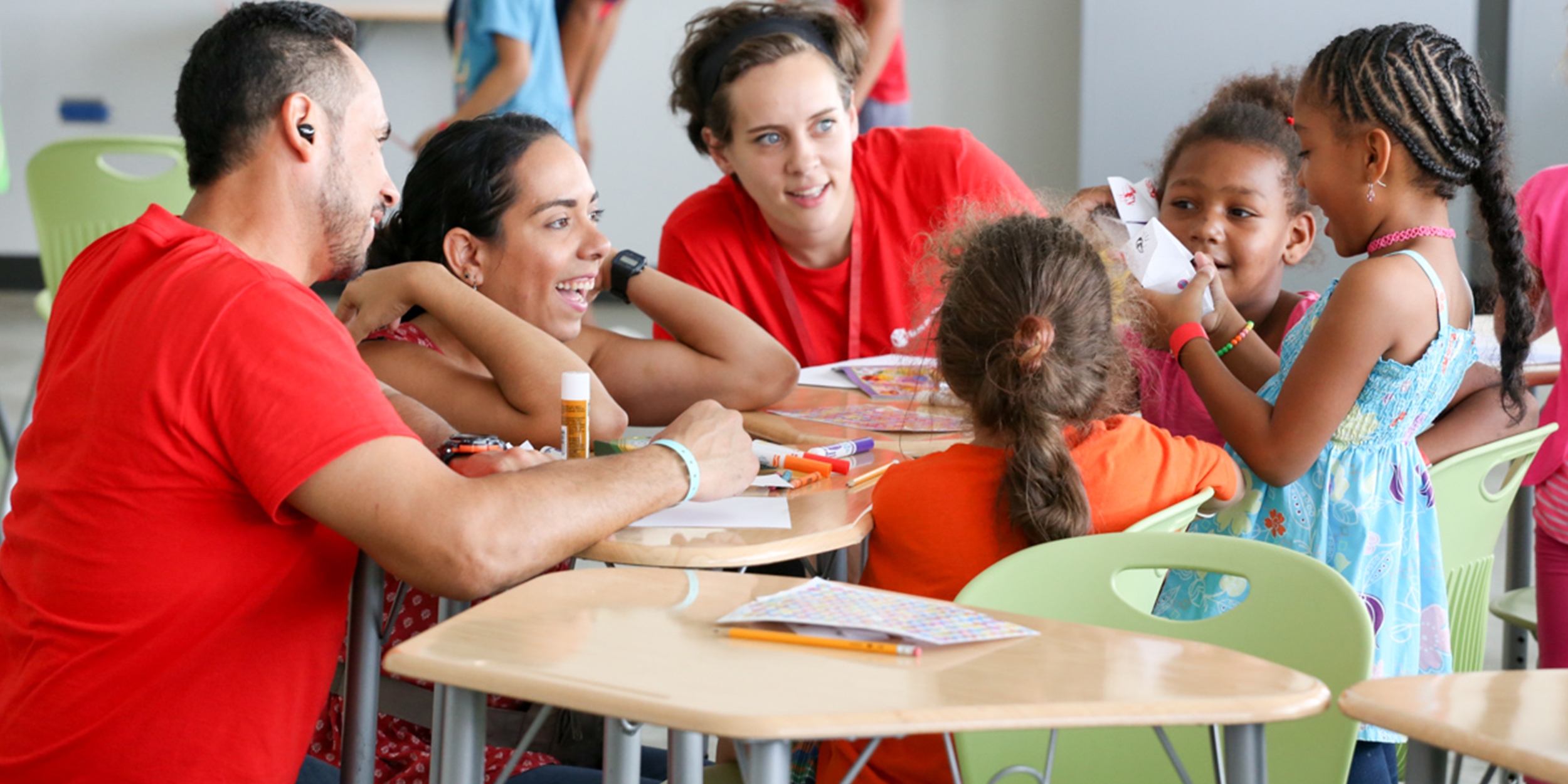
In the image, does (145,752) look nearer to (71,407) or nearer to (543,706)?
(71,407)

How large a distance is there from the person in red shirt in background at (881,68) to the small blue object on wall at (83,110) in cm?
528

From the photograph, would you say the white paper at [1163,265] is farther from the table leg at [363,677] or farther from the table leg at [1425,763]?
the table leg at [363,677]

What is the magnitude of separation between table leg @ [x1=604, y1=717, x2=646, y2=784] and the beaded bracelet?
1124mm

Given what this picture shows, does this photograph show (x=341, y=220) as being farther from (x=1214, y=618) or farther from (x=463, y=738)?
(x=1214, y=618)

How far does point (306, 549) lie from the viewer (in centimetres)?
131

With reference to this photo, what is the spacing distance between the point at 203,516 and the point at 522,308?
0.93 metres

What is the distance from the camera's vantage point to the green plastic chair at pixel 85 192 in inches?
145

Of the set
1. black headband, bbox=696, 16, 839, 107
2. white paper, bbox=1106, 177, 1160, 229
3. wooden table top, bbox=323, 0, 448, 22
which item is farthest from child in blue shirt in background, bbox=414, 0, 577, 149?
wooden table top, bbox=323, 0, 448, 22

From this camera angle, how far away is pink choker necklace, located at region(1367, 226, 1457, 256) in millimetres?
1686

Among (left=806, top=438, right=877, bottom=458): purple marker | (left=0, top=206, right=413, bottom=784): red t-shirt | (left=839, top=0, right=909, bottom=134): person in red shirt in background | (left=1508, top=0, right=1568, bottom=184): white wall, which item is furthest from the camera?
(left=1508, top=0, right=1568, bottom=184): white wall

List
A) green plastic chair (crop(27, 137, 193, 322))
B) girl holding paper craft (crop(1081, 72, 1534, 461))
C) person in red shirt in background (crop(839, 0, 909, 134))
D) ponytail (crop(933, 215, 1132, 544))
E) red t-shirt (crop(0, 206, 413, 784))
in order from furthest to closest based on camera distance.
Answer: person in red shirt in background (crop(839, 0, 909, 134)), green plastic chair (crop(27, 137, 193, 322)), girl holding paper craft (crop(1081, 72, 1534, 461)), ponytail (crop(933, 215, 1132, 544)), red t-shirt (crop(0, 206, 413, 784))

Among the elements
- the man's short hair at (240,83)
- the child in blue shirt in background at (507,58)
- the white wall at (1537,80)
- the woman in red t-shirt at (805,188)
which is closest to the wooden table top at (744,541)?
the man's short hair at (240,83)

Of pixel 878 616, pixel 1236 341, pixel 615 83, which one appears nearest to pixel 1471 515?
pixel 1236 341

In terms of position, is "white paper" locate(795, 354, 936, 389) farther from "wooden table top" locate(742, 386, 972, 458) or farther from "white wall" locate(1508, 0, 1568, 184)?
"white wall" locate(1508, 0, 1568, 184)
